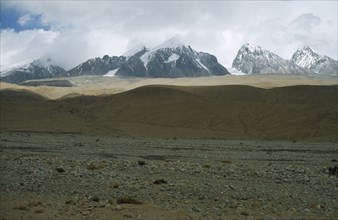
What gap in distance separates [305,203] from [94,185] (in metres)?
7.74

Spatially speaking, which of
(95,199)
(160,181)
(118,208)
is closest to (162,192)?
(160,181)

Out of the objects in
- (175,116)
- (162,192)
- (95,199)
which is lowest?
Result: (175,116)

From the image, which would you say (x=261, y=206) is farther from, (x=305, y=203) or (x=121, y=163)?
(x=121, y=163)

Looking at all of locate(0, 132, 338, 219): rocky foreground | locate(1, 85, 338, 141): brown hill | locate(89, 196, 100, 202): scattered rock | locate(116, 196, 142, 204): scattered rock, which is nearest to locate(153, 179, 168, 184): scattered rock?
locate(0, 132, 338, 219): rocky foreground

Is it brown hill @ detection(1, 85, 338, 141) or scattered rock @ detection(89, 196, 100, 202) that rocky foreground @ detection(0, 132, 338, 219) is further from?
brown hill @ detection(1, 85, 338, 141)

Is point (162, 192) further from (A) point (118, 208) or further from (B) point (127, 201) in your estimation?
(A) point (118, 208)

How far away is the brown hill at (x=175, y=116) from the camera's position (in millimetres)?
63822

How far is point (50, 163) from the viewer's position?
925 inches

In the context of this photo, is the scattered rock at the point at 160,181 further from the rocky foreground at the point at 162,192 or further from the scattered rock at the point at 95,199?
the scattered rock at the point at 95,199

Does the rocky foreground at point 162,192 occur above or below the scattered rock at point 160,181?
below

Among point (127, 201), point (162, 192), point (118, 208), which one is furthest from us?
point (162, 192)

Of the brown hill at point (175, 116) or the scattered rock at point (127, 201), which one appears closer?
the scattered rock at point (127, 201)

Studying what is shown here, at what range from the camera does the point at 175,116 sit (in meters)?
75.1

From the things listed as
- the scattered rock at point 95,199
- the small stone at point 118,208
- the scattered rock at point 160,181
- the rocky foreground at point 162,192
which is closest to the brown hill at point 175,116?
the rocky foreground at point 162,192
